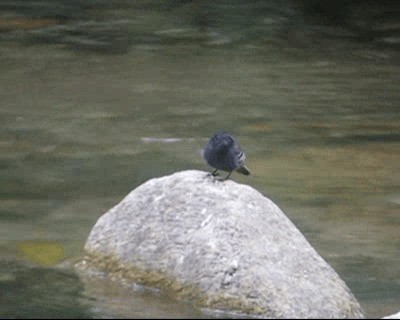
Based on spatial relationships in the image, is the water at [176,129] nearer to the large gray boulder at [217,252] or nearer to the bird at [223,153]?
the large gray boulder at [217,252]

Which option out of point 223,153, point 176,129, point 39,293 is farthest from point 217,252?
point 176,129

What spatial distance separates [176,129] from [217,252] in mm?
5146

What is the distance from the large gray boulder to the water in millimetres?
177

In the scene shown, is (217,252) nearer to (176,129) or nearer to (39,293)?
(39,293)

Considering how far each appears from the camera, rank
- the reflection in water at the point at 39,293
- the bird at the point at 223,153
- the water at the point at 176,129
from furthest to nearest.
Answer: the water at the point at 176,129 < the bird at the point at 223,153 < the reflection in water at the point at 39,293

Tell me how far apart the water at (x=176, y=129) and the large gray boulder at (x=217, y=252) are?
0.58ft

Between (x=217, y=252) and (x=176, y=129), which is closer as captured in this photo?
(x=217, y=252)

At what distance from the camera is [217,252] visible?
6.65m

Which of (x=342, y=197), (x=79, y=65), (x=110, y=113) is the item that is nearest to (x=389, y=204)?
(x=342, y=197)

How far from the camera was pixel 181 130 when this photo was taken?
38.3 feet

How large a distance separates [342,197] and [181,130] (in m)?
2.52

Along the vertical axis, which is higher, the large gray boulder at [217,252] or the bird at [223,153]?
the bird at [223,153]

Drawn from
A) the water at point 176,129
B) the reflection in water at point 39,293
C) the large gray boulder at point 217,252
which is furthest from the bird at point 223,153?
the reflection in water at point 39,293

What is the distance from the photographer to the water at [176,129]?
7734 mm
